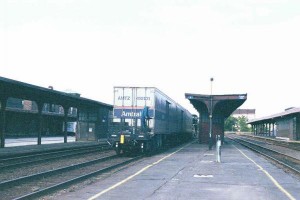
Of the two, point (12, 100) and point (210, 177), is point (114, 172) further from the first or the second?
point (12, 100)

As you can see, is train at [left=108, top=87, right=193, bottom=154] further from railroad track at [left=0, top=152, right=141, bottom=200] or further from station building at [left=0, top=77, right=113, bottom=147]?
railroad track at [left=0, top=152, right=141, bottom=200]

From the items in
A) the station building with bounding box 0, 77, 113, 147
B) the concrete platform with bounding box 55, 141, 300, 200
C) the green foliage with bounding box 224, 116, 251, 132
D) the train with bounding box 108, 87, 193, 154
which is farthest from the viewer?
the green foliage with bounding box 224, 116, 251, 132

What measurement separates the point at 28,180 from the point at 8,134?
3864 cm

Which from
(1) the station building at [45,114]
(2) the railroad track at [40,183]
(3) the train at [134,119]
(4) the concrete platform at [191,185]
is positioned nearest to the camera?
(2) the railroad track at [40,183]

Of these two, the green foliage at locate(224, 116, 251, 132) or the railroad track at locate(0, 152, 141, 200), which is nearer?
the railroad track at locate(0, 152, 141, 200)

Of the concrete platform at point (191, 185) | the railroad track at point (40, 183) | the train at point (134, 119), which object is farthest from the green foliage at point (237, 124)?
the railroad track at point (40, 183)

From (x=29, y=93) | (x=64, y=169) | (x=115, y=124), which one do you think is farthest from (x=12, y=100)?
(x=64, y=169)

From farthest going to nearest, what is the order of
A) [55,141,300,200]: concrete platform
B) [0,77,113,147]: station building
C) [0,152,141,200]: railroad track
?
[0,77,113,147]: station building
[55,141,300,200]: concrete platform
[0,152,141,200]: railroad track

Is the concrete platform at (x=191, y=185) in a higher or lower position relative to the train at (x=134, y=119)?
lower

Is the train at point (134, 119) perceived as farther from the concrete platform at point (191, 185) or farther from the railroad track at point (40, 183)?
the concrete platform at point (191, 185)

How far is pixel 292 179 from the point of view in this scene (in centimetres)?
1404

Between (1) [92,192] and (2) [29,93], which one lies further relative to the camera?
(2) [29,93]

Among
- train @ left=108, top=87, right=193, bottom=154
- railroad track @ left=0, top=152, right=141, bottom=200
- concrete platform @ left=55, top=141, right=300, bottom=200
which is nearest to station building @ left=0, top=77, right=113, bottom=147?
train @ left=108, top=87, right=193, bottom=154

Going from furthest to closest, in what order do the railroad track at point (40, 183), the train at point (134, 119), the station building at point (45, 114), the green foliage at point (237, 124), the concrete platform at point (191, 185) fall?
the green foliage at point (237, 124) → the station building at point (45, 114) → the train at point (134, 119) → the concrete platform at point (191, 185) → the railroad track at point (40, 183)
